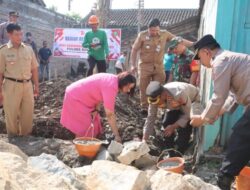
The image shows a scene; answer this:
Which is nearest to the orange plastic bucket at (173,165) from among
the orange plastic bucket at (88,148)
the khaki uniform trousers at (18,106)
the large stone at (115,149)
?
the large stone at (115,149)

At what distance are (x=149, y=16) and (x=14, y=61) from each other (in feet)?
86.8

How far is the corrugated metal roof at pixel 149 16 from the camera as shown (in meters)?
29.2

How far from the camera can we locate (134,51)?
6.82 m

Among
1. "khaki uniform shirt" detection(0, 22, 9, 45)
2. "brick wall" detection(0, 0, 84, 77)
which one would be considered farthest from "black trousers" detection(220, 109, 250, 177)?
"brick wall" detection(0, 0, 84, 77)

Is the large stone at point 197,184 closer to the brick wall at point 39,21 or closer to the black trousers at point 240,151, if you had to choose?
the black trousers at point 240,151

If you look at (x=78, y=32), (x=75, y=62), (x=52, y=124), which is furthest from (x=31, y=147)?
(x=75, y=62)

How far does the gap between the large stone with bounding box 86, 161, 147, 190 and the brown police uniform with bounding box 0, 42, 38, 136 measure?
2.63 meters

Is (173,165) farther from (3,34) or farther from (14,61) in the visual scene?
(3,34)

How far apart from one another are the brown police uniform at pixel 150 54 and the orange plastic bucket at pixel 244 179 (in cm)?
369

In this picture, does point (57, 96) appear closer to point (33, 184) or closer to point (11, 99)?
point (11, 99)

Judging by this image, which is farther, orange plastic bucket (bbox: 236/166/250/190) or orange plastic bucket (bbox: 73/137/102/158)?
orange plastic bucket (bbox: 73/137/102/158)

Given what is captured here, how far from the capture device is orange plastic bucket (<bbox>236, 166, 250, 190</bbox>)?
3.36 m

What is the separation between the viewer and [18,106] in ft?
18.9

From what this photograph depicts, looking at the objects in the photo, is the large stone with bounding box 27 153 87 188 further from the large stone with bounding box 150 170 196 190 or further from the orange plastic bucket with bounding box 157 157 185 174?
the orange plastic bucket with bounding box 157 157 185 174
